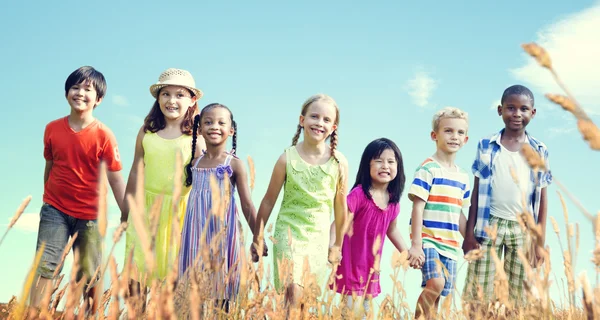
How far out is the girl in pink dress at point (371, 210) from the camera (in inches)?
172

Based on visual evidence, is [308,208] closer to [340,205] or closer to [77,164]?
[340,205]

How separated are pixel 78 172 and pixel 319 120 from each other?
86.9 inches

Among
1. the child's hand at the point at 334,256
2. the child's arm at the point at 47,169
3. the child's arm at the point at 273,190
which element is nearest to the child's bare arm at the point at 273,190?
the child's arm at the point at 273,190

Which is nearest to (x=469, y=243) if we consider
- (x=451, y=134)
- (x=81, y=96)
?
(x=451, y=134)

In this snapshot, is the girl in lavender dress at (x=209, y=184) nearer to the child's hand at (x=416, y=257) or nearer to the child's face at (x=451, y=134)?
the child's hand at (x=416, y=257)

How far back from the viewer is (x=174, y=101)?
14.8 feet

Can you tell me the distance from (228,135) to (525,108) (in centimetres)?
268

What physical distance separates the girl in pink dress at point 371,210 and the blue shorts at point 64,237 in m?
2.06

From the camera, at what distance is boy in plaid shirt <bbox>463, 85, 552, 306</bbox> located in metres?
4.70

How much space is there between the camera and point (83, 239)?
15.4 feet

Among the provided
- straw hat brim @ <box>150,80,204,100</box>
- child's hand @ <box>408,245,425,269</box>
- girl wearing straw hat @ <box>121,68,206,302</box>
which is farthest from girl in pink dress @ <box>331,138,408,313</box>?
straw hat brim @ <box>150,80,204,100</box>

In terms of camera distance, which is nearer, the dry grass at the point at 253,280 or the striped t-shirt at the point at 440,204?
the dry grass at the point at 253,280

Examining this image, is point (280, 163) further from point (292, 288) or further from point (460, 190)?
point (460, 190)

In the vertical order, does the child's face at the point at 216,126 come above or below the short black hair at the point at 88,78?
below
